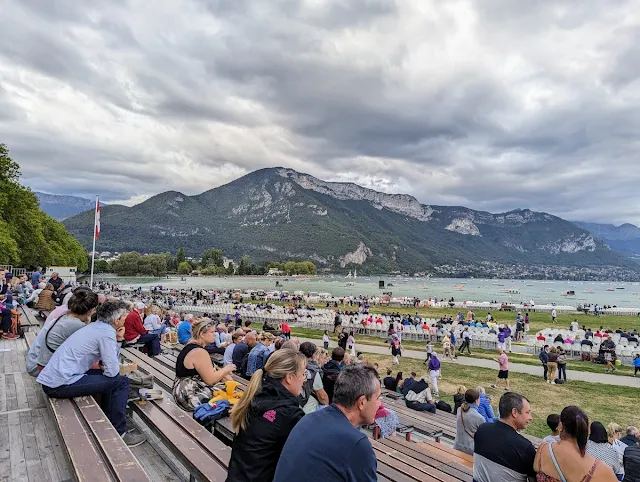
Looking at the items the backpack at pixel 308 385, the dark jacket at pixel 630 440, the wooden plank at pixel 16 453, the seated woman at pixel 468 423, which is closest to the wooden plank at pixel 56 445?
the wooden plank at pixel 16 453

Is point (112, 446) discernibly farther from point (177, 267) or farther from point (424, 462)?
point (177, 267)

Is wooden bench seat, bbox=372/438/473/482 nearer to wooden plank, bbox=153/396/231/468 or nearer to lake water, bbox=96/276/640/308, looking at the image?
wooden plank, bbox=153/396/231/468

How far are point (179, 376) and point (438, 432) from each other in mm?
4029

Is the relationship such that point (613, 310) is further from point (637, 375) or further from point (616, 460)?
point (616, 460)

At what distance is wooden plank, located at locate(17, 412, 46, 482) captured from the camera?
3.36 m

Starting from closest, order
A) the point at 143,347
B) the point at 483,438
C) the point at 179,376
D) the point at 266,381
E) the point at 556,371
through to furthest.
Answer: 1. the point at 266,381
2. the point at 483,438
3. the point at 179,376
4. the point at 143,347
5. the point at 556,371

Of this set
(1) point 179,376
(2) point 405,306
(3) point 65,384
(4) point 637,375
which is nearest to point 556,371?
(4) point 637,375

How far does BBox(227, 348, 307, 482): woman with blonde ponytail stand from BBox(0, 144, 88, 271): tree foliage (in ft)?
116

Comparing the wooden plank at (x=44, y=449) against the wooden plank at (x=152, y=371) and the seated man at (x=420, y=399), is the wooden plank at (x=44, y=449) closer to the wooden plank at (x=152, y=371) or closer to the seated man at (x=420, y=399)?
the wooden plank at (x=152, y=371)

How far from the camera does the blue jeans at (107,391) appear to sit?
4184 mm

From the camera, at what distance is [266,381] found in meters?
2.74

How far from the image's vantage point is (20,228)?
39688 mm

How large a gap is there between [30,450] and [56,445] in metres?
0.21

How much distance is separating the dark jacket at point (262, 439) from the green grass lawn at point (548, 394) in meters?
9.19
